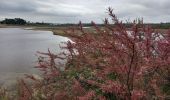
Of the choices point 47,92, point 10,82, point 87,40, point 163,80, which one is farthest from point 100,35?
point 10,82

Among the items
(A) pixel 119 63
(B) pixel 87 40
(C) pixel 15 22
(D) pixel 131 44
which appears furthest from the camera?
(C) pixel 15 22

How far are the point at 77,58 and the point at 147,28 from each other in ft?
3.18

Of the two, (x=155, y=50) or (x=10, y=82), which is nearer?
(x=155, y=50)

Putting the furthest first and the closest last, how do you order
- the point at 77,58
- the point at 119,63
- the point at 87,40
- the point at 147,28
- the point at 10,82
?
the point at 10,82 → the point at 77,58 → the point at 87,40 → the point at 147,28 → the point at 119,63

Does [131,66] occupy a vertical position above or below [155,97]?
above

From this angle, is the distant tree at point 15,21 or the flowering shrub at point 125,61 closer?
the flowering shrub at point 125,61

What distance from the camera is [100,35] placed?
3.71 m

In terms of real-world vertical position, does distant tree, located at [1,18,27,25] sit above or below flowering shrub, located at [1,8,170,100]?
below

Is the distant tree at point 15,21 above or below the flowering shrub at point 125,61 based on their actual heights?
below

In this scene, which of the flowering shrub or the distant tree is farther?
the distant tree

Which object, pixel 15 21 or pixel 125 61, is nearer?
pixel 125 61

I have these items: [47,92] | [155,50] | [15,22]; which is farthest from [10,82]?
[15,22]

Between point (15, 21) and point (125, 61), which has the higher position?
point (125, 61)

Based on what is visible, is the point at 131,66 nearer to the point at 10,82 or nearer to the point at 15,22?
the point at 10,82
